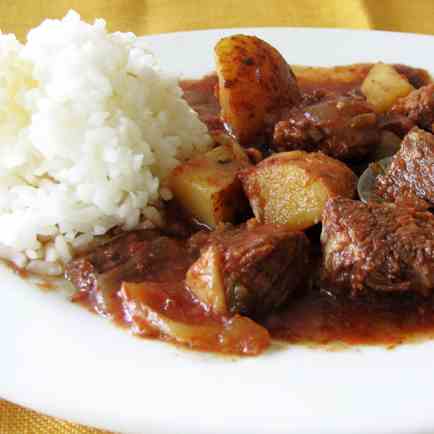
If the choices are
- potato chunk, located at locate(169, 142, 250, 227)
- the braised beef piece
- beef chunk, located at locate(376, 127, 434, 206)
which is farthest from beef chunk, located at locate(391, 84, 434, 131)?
the braised beef piece

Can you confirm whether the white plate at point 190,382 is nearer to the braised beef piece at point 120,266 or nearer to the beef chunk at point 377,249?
the braised beef piece at point 120,266

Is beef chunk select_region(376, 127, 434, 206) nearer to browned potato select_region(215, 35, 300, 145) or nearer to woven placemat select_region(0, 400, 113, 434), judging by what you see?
browned potato select_region(215, 35, 300, 145)

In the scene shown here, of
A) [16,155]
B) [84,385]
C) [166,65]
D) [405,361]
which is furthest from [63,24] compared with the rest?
[405,361]

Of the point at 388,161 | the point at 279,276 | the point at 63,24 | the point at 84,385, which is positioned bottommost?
the point at 84,385

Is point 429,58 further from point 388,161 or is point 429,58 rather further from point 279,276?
point 279,276

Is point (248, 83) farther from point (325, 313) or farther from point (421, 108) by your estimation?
point (325, 313)

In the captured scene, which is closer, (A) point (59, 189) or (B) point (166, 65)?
(A) point (59, 189)

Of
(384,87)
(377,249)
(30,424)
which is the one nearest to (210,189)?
(377,249)

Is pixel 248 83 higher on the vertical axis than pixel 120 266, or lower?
higher
